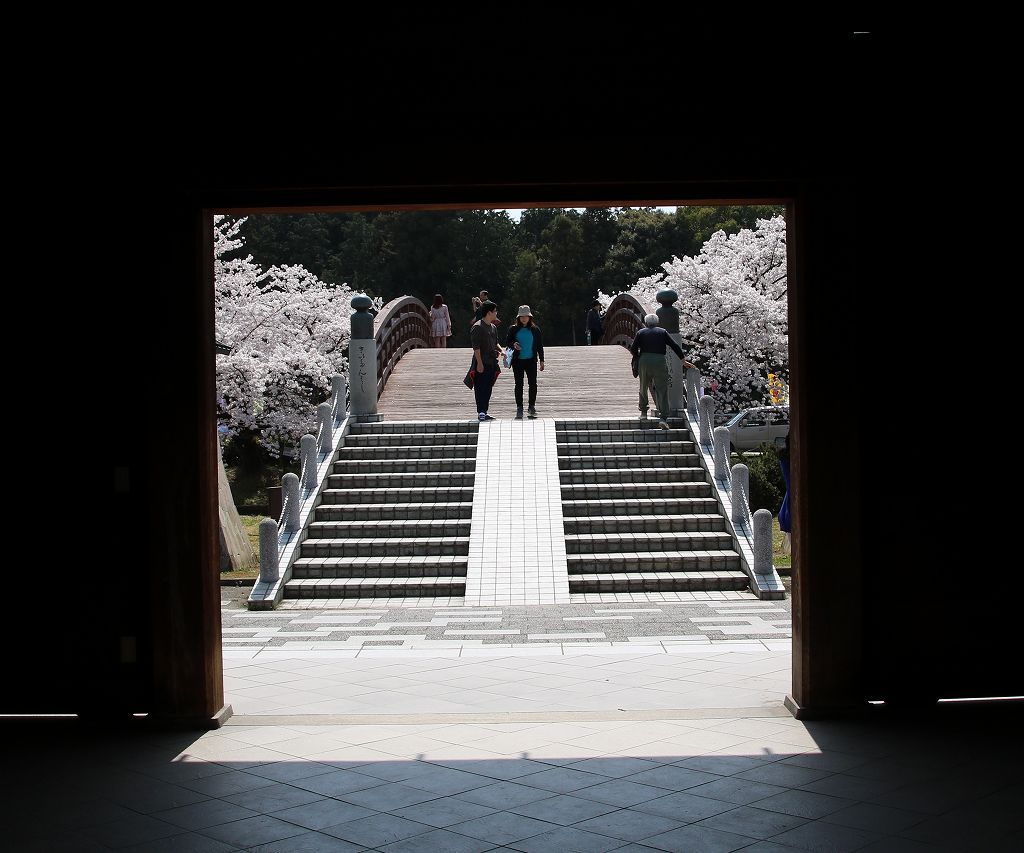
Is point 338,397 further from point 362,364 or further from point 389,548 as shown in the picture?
point 389,548

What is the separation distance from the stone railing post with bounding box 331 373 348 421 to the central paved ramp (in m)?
2.25

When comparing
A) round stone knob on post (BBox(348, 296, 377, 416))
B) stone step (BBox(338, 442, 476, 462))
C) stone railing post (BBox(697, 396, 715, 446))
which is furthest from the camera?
round stone knob on post (BBox(348, 296, 377, 416))

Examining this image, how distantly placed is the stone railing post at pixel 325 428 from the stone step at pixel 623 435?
3.03m

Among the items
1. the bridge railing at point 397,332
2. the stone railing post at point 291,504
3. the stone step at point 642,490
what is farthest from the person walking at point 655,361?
the bridge railing at point 397,332

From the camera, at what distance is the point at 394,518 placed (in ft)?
44.1

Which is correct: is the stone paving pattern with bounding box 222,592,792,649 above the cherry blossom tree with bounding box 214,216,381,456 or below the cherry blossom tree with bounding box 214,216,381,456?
below

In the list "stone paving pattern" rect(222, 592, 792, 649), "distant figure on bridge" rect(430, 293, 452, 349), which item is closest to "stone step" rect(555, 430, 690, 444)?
"stone paving pattern" rect(222, 592, 792, 649)

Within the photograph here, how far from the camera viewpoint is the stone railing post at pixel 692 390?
15.6 metres

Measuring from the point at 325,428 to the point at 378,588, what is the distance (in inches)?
142

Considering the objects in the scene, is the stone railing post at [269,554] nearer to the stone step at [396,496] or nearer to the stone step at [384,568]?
the stone step at [384,568]

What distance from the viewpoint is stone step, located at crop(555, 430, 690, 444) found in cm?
1509

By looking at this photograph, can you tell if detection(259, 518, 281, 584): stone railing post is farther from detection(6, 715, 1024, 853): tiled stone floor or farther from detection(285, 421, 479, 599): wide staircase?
detection(6, 715, 1024, 853): tiled stone floor
